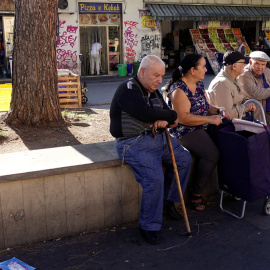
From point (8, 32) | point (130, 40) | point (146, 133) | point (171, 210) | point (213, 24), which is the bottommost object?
point (171, 210)

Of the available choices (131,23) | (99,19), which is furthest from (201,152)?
(131,23)

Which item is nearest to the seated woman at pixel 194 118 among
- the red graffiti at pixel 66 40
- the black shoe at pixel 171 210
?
the black shoe at pixel 171 210

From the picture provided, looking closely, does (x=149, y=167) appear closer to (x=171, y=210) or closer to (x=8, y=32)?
(x=171, y=210)

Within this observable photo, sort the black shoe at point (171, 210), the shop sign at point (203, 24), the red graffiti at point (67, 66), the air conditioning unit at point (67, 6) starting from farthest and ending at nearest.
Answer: the shop sign at point (203, 24) < the red graffiti at point (67, 66) < the air conditioning unit at point (67, 6) < the black shoe at point (171, 210)

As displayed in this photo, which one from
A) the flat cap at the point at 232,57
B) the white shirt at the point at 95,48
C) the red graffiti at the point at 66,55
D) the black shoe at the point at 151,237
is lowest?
the black shoe at the point at 151,237

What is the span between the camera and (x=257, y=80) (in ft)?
19.2

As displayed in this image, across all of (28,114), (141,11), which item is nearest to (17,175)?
(28,114)

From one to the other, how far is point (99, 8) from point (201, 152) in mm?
15574

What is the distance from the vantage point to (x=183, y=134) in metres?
4.55

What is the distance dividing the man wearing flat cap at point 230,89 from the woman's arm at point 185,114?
0.63 m

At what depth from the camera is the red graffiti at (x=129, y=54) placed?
19.8m

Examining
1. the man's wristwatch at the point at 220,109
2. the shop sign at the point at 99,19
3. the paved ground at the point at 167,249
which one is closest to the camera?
the paved ground at the point at 167,249

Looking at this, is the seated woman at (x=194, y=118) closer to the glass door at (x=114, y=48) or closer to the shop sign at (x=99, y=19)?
the shop sign at (x=99, y=19)

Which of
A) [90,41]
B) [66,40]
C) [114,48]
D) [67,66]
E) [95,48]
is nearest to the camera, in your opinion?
[66,40]
